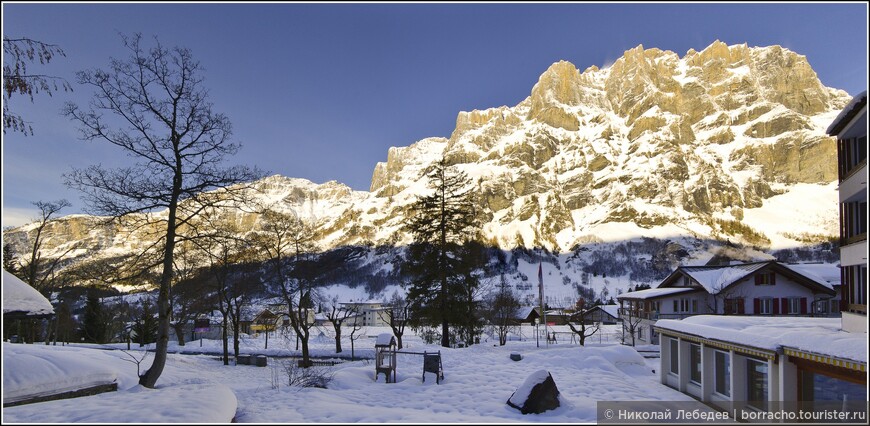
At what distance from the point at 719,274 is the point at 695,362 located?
26.9 m

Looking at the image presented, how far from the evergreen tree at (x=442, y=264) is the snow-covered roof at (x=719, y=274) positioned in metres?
20.2

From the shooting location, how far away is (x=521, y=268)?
187625 millimetres

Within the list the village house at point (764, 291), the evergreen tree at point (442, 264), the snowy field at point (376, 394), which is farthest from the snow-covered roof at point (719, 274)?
the evergreen tree at point (442, 264)

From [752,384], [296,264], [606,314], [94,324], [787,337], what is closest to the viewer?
[787,337]

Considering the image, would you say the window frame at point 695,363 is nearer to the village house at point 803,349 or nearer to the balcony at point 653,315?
the village house at point 803,349

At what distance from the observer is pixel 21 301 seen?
29.1ft

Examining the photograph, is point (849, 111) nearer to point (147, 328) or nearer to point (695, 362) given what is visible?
point (695, 362)

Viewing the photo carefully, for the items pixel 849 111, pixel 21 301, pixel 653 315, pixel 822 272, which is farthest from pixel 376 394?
pixel 822 272

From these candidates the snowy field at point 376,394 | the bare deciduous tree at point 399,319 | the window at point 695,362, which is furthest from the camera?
the bare deciduous tree at point 399,319

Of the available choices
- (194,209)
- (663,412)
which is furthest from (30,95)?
(663,412)

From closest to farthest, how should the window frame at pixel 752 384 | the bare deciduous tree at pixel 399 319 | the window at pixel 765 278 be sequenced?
the window frame at pixel 752 384 → the bare deciduous tree at pixel 399 319 → the window at pixel 765 278

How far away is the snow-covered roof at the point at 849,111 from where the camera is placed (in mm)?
11913

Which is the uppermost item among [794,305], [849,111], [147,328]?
[849,111]

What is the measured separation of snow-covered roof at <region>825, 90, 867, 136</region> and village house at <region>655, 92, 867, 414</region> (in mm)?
22
